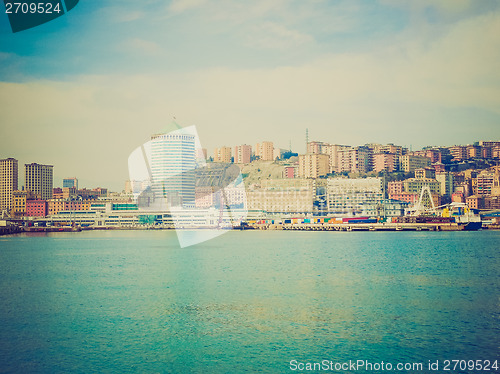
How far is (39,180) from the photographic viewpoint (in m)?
109

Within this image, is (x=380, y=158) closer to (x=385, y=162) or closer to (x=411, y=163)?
(x=385, y=162)

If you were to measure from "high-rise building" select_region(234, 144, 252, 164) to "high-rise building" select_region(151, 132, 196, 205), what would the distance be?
46.3 m

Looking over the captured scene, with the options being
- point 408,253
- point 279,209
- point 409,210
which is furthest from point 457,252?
point 279,209

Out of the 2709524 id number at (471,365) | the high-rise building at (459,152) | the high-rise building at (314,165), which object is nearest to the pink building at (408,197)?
the high-rise building at (314,165)

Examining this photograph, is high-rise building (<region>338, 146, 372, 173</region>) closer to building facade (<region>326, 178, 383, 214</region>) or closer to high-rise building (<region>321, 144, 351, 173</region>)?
high-rise building (<region>321, 144, 351, 173</region>)

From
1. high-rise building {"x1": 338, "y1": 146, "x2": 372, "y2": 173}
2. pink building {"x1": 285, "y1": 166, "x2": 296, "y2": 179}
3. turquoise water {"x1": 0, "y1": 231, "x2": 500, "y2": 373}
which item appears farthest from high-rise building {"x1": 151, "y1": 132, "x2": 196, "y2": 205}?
turquoise water {"x1": 0, "y1": 231, "x2": 500, "y2": 373}

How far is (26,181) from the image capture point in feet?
348

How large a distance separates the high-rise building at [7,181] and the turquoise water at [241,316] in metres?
83.8

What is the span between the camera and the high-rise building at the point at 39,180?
106 meters

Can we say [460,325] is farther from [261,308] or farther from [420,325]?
[261,308]

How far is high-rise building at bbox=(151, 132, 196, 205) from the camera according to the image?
80.2 m

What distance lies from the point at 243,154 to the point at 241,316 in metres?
126

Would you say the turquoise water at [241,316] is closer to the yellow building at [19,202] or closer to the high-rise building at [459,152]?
the yellow building at [19,202]

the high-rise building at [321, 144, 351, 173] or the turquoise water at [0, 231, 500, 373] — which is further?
the high-rise building at [321, 144, 351, 173]
